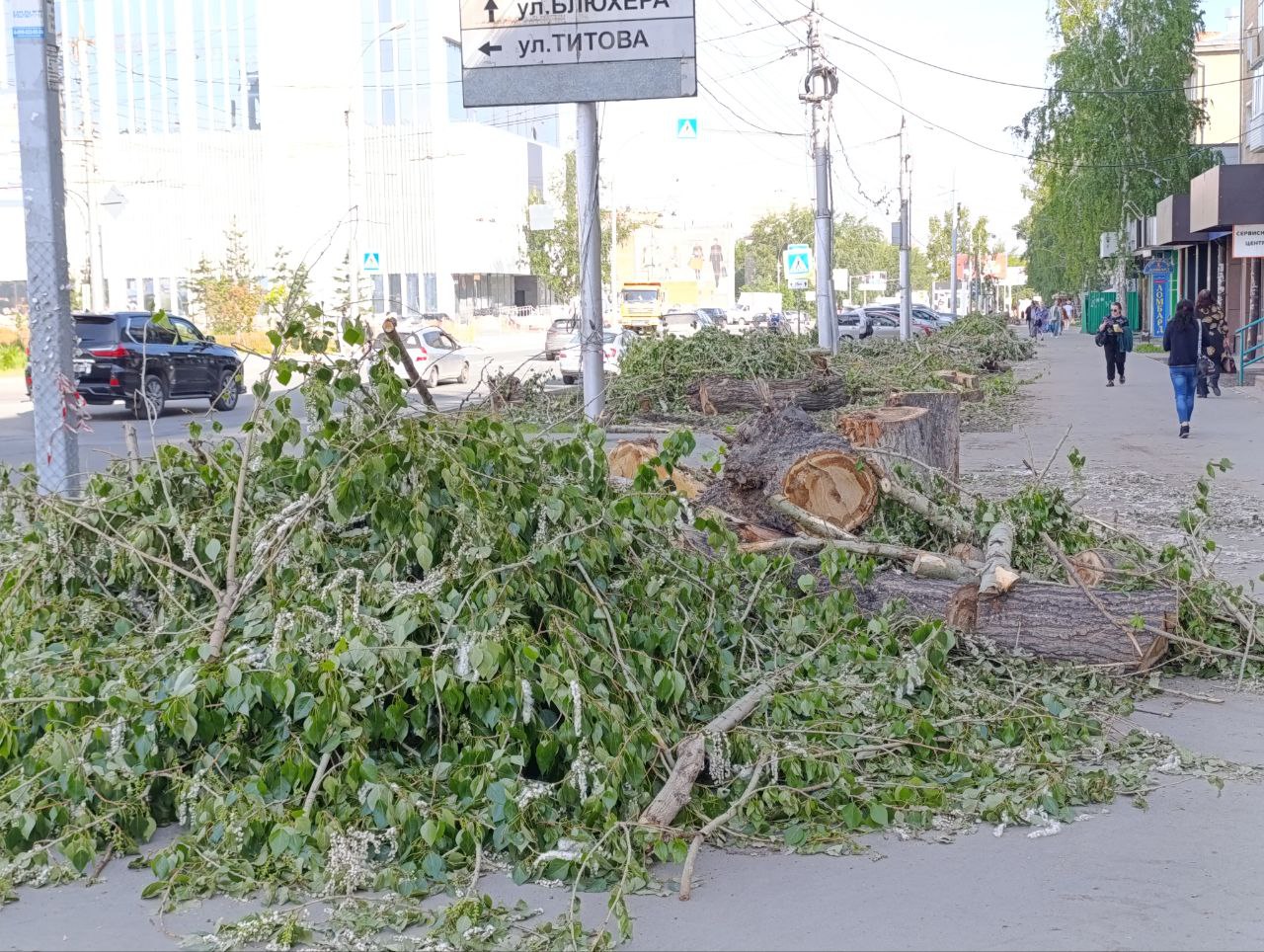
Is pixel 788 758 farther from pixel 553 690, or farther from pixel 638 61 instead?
pixel 638 61

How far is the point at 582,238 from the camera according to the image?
438 inches

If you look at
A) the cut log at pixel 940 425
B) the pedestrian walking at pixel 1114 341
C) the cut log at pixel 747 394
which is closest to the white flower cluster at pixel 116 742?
the cut log at pixel 940 425

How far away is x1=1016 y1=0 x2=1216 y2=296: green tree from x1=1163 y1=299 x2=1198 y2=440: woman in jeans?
31314mm

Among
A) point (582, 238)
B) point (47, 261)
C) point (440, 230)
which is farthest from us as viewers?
point (440, 230)

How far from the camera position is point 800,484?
27.9 feet

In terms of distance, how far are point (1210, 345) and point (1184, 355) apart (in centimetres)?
831

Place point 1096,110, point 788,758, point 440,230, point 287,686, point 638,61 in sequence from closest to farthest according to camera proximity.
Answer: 1. point 287,686
2. point 788,758
3. point 638,61
4. point 1096,110
5. point 440,230

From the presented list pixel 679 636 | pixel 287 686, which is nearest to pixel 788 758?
pixel 679 636

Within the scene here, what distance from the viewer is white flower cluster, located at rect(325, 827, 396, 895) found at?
447 cm

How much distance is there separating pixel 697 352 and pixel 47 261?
1457 centimetres

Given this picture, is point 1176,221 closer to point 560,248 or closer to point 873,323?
point 873,323

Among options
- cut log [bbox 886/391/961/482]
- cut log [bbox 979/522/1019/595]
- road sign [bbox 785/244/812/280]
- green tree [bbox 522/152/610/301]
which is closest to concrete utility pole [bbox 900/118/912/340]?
road sign [bbox 785/244/812/280]

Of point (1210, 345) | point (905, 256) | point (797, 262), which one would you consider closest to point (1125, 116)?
point (905, 256)

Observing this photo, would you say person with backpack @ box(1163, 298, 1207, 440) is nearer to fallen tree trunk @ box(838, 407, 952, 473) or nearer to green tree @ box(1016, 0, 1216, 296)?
fallen tree trunk @ box(838, 407, 952, 473)
